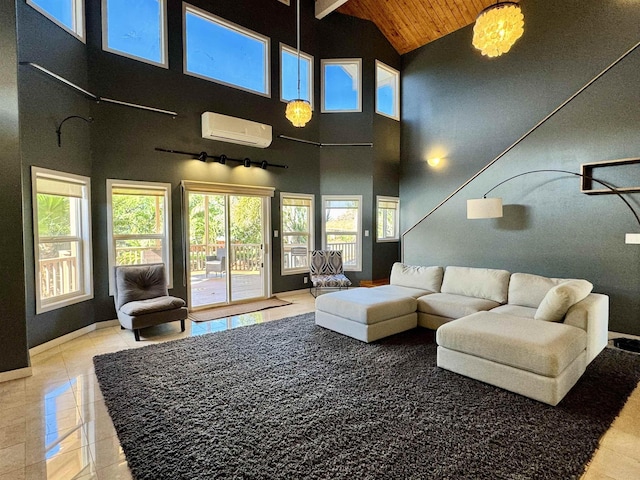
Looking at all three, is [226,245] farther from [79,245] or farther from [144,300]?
[79,245]

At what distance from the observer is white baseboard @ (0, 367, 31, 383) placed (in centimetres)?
301

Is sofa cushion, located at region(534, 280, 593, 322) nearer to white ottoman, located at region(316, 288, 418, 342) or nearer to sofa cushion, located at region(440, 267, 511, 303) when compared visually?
sofa cushion, located at region(440, 267, 511, 303)

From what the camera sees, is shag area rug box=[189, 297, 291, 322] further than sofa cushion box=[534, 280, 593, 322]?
Yes

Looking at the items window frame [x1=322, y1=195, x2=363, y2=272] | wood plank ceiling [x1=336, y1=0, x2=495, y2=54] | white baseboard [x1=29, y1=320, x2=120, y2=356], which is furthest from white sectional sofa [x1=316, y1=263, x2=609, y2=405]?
wood plank ceiling [x1=336, y1=0, x2=495, y2=54]

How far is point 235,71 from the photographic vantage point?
5949 mm

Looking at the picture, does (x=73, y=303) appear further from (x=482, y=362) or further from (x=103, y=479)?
Result: (x=482, y=362)

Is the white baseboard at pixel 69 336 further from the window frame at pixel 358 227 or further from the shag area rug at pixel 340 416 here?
the window frame at pixel 358 227

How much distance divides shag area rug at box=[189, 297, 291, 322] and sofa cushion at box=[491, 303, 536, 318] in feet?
11.2

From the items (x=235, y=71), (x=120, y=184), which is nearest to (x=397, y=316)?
(x=120, y=184)

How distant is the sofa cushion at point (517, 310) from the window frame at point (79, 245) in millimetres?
5030

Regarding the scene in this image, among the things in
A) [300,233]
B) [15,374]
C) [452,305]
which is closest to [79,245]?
[15,374]

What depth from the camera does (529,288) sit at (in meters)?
3.91

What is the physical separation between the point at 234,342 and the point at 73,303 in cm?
216

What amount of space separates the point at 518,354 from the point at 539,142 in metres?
3.78
